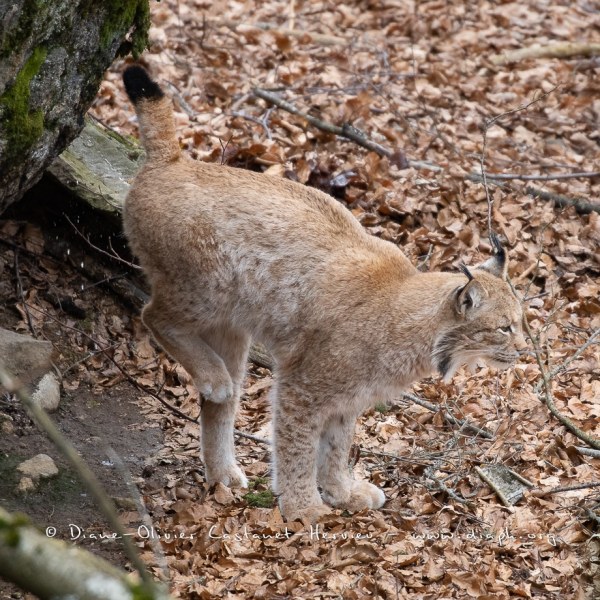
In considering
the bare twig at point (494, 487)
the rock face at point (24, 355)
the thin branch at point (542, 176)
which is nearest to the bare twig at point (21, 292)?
the rock face at point (24, 355)

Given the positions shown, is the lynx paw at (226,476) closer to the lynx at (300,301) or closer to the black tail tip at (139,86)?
the lynx at (300,301)

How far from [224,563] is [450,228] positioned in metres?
4.28

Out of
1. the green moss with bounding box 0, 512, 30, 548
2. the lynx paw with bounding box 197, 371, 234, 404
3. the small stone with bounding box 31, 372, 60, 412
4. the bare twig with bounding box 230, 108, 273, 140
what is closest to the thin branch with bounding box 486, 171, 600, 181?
the bare twig with bounding box 230, 108, 273, 140

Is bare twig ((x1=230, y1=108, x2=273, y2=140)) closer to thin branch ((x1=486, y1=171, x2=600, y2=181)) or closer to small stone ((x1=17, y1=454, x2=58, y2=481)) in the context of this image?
thin branch ((x1=486, y1=171, x2=600, y2=181))

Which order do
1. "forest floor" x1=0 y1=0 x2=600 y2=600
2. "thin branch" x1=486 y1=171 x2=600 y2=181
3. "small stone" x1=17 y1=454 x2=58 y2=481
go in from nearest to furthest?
"forest floor" x1=0 y1=0 x2=600 y2=600 → "small stone" x1=17 y1=454 x2=58 y2=481 → "thin branch" x1=486 y1=171 x2=600 y2=181

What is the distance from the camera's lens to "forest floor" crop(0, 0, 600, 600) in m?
5.05

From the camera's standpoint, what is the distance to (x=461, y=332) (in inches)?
214

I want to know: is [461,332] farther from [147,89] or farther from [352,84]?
[352,84]

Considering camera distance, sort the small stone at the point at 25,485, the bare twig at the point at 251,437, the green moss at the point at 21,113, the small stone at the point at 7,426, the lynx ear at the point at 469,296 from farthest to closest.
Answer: the bare twig at the point at 251,437 < the small stone at the point at 7,426 < the small stone at the point at 25,485 < the lynx ear at the point at 469,296 < the green moss at the point at 21,113

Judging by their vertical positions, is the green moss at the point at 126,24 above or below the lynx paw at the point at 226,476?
above

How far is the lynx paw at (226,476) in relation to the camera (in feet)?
19.5

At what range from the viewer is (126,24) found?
5621 mm

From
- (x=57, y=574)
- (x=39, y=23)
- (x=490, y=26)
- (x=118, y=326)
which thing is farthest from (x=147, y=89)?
(x=490, y=26)

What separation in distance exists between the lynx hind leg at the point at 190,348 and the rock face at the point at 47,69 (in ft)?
3.65
